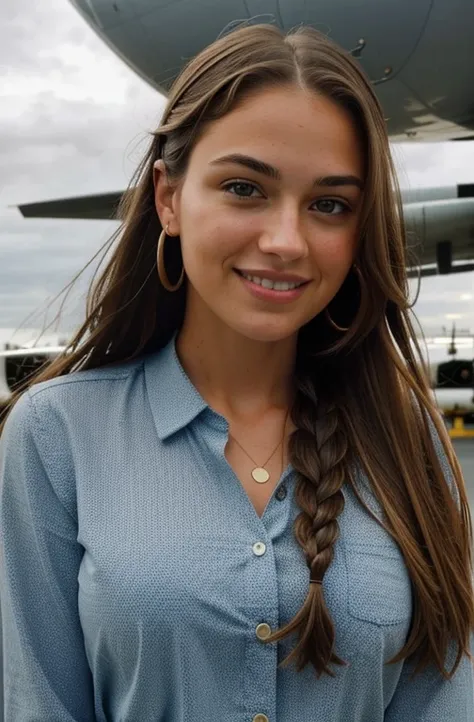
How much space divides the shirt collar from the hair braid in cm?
10

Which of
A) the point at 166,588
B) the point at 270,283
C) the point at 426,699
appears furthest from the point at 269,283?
the point at 426,699

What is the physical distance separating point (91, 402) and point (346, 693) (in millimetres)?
326

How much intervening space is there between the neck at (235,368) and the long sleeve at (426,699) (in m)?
0.27

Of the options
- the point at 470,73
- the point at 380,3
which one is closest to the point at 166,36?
the point at 380,3

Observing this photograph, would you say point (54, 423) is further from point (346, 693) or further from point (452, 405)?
point (452, 405)

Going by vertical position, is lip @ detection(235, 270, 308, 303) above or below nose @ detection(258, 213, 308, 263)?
below

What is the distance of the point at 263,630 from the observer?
2.02ft

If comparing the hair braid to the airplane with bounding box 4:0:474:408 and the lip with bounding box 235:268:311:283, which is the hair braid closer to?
the lip with bounding box 235:268:311:283

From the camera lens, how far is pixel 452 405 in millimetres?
4668

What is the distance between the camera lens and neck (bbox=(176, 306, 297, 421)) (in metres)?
0.75

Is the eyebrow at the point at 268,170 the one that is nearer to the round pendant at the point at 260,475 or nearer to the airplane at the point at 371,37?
the round pendant at the point at 260,475

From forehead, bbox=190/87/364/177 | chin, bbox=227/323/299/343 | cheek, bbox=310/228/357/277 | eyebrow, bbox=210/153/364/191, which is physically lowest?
chin, bbox=227/323/299/343

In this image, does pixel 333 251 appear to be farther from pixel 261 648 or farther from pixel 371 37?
pixel 371 37

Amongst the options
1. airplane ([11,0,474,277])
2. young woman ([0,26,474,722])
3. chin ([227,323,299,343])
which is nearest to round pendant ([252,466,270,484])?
young woman ([0,26,474,722])
